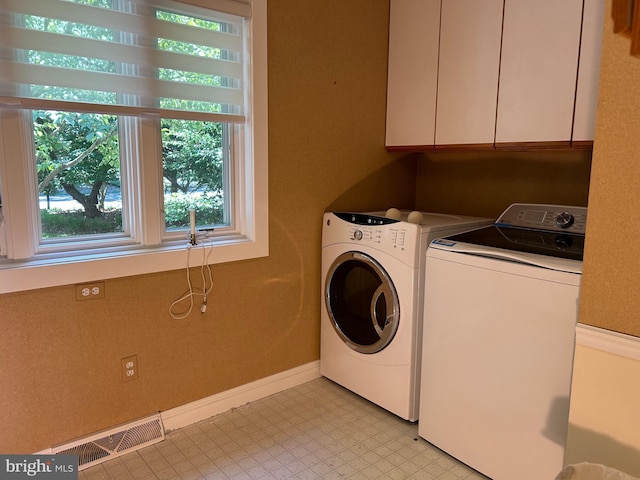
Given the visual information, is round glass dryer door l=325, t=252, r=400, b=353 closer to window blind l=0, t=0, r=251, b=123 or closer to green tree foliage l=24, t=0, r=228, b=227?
green tree foliage l=24, t=0, r=228, b=227

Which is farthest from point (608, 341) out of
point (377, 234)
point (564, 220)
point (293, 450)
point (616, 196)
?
point (293, 450)

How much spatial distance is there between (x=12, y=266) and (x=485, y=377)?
1.85m

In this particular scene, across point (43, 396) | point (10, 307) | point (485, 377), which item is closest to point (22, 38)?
point (10, 307)

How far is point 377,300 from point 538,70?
128cm

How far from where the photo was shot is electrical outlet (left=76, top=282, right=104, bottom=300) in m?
1.86

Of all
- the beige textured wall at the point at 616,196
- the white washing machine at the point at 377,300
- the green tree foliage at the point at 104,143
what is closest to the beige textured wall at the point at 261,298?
the white washing machine at the point at 377,300

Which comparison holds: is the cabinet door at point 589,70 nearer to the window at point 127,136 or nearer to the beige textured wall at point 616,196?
the beige textured wall at point 616,196

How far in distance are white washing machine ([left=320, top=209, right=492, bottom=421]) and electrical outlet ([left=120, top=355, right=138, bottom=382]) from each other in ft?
3.34

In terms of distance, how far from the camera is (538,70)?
203 centimetres

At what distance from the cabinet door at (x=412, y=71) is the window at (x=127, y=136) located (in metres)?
0.85

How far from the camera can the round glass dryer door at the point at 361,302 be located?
2.22 metres

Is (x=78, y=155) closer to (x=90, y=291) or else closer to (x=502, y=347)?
(x=90, y=291)

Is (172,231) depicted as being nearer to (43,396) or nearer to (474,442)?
(43,396)

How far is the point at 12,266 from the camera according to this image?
173 cm
